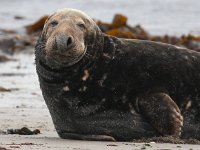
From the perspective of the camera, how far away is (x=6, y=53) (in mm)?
19391

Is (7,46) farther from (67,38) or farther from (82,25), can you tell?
(67,38)

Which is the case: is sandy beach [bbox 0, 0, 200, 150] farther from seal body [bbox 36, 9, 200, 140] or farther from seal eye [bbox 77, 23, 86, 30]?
seal eye [bbox 77, 23, 86, 30]

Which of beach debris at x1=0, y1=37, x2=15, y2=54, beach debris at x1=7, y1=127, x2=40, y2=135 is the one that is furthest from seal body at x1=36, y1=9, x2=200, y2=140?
beach debris at x1=0, y1=37, x2=15, y2=54

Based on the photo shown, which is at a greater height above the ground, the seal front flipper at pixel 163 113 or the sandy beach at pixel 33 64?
the seal front flipper at pixel 163 113

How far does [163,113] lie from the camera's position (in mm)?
7383

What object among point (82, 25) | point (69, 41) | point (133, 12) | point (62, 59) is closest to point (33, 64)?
point (82, 25)

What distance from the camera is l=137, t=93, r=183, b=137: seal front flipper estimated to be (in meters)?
7.38

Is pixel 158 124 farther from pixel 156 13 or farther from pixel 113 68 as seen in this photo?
pixel 156 13

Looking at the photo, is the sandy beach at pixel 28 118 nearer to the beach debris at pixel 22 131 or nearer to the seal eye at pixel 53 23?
the beach debris at pixel 22 131

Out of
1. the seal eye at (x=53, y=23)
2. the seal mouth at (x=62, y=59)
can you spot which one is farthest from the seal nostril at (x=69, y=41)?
the seal eye at (x=53, y=23)

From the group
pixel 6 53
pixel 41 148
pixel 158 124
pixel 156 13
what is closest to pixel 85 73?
pixel 158 124

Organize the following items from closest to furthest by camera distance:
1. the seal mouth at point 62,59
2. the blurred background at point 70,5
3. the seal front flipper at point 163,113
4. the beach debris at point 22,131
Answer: the seal mouth at point 62,59
the seal front flipper at point 163,113
the beach debris at point 22,131
the blurred background at point 70,5

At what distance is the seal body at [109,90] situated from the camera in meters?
7.43

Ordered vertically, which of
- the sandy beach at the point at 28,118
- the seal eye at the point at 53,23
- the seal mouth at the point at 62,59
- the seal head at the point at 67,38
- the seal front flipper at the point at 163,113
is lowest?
the sandy beach at the point at 28,118
